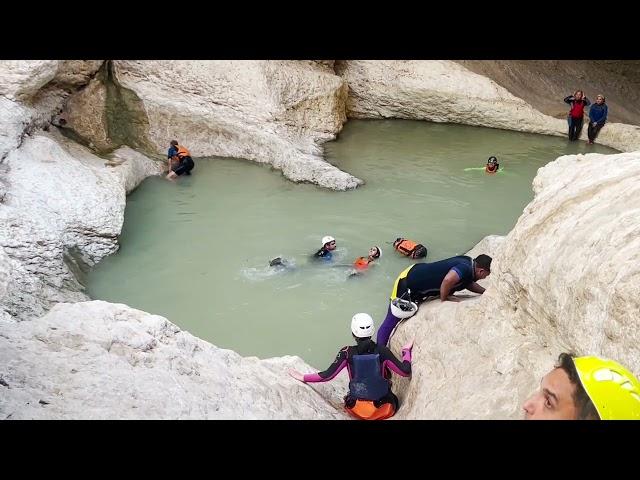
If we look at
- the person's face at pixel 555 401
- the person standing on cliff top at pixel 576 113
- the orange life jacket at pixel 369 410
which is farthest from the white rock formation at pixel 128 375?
the person standing on cliff top at pixel 576 113

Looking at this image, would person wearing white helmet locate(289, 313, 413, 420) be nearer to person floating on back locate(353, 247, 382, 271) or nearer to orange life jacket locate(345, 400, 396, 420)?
orange life jacket locate(345, 400, 396, 420)

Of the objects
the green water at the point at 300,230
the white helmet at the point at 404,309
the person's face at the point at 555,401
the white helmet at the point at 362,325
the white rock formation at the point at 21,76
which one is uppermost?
the person's face at the point at 555,401

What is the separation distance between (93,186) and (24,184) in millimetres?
1032

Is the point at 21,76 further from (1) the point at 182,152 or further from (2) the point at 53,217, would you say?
(2) the point at 53,217

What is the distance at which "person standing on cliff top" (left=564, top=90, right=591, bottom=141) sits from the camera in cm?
1269

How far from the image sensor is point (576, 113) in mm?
12828

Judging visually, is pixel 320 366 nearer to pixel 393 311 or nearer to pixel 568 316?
pixel 393 311

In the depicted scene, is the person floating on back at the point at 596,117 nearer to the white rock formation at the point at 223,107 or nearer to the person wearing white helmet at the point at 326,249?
the white rock formation at the point at 223,107

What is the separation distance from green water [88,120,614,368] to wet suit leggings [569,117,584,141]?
26cm

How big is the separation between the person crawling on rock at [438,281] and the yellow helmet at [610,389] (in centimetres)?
323

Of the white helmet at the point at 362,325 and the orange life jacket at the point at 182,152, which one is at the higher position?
the white helmet at the point at 362,325

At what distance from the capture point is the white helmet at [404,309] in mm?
5246

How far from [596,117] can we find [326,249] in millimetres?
8074

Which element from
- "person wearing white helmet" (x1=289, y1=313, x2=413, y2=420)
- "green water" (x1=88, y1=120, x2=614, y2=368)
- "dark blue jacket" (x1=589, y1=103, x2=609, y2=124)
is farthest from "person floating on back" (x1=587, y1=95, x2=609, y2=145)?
"person wearing white helmet" (x1=289, y1=313, x2=413, y2=420)
